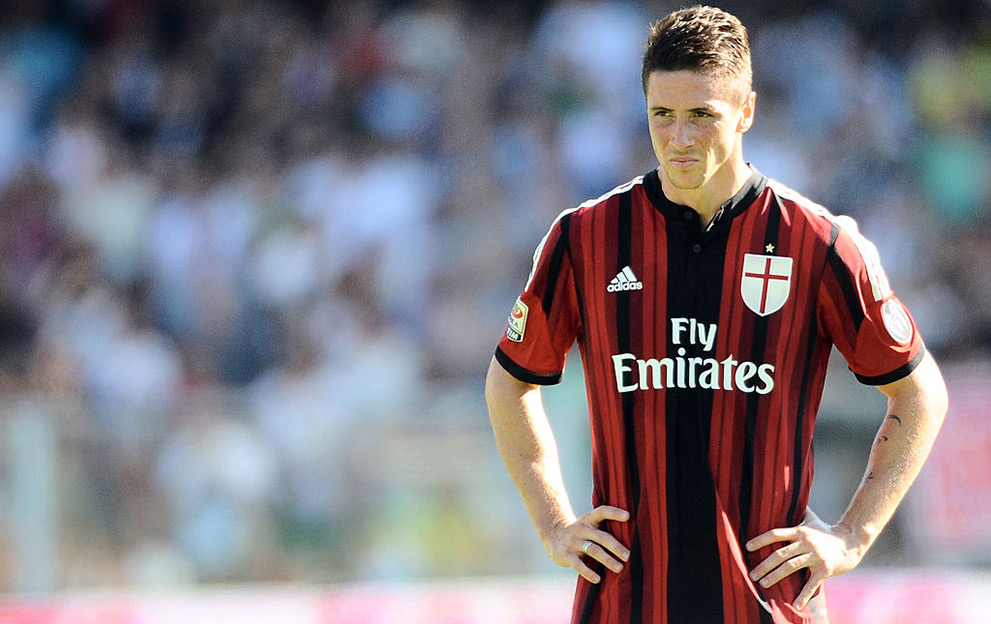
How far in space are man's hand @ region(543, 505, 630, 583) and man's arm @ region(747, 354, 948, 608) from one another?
0.98ft

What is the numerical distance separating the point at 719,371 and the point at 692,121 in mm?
568

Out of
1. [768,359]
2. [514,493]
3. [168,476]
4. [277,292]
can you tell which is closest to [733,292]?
[768,359]

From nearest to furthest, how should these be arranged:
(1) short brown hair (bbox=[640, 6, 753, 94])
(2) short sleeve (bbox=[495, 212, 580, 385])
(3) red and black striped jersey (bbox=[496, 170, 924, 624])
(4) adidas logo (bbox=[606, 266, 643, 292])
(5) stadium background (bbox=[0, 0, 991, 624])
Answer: (1) short brown hair (bbox=[640, 6, 753, 94])
(3) red and black striped jersey (bbox=[496, 170, 924, 624])
(4) adidas logo (bbox=[606, 266, 643, 292])
(2) short sleeve (bbox=[495, 212, 580, 385])
(5) stadium background (bbox=[0, 0, 991, 624])

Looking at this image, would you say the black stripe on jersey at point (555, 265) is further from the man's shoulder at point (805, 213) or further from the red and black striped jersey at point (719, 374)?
the man's shoulder at point (805, 213)

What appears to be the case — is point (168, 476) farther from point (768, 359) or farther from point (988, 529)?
point (768, 359)

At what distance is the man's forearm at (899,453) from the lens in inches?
131

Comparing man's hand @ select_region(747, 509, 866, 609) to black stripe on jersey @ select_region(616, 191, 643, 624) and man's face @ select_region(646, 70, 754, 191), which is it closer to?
black stripe on jersey @ select_region(616, 191, 643, 624)

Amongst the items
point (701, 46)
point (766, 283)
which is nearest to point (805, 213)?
point (766, 283)

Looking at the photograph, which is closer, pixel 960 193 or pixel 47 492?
pixel 47 492

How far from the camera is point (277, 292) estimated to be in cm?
1012

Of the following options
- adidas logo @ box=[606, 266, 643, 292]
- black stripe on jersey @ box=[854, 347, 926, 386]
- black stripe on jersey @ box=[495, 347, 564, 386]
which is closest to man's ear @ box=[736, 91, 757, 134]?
adidas logo @ box=[606, 266, 643, 292]

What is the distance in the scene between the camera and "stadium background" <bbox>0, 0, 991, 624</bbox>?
26.1ft

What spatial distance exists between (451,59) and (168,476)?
4517 millimetres

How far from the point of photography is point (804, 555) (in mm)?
3248
